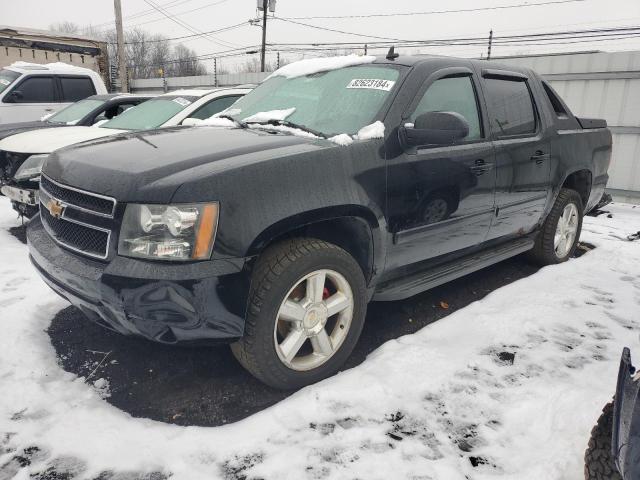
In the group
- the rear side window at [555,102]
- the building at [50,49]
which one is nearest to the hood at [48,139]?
the rear side window at [555,102]

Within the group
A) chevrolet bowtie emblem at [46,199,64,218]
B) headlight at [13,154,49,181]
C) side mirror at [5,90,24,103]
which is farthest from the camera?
side mirror at [5,90,24,103]

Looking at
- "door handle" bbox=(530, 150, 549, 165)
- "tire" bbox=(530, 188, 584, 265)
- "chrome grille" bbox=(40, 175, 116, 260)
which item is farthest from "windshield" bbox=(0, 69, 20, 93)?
"tire" bbox=(530, 188, 584, 265)

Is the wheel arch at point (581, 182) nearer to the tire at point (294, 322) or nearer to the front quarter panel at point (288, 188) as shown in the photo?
the front quarter panel at point (288, 188)

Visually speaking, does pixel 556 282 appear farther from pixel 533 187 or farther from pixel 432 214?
pixel 432 214

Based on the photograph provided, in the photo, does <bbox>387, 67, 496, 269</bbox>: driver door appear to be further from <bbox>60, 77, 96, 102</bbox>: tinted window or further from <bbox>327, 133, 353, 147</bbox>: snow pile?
<bbox>60, 77, 96, 102</bbox>: tinted window

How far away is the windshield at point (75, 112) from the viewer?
24.2ft

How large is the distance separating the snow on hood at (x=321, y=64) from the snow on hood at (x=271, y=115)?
441 mm

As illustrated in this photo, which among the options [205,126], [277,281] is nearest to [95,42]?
[205,126]

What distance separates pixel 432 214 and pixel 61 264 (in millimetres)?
2115

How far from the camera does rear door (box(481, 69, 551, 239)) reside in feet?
11.8

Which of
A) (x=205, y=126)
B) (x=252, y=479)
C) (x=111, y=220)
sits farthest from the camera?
(x=205, y=126)

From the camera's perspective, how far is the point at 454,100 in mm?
3305

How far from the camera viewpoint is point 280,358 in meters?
2.46

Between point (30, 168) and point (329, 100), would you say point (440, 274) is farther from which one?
point (30, 168)
